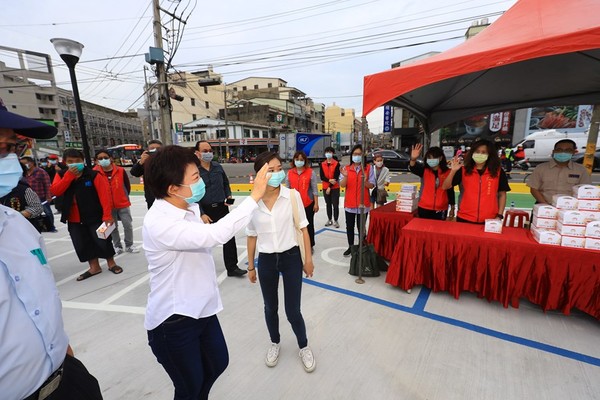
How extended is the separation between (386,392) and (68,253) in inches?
235

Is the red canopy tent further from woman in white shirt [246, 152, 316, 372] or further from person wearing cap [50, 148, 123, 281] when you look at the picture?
person wearing cap [50, 148, 123, 281]

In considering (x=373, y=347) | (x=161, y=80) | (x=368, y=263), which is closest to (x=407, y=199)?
(x=368, y=263)

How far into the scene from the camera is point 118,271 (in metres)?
4.15

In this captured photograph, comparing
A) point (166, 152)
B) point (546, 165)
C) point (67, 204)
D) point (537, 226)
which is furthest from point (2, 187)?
point (546, 165)

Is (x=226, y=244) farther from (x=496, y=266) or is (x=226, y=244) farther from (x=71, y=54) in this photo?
(x=71, y=54)

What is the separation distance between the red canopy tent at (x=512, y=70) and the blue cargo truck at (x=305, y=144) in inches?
663

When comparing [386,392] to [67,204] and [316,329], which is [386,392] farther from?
[67,204]

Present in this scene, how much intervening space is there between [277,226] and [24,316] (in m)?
1.36

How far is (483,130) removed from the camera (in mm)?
24047

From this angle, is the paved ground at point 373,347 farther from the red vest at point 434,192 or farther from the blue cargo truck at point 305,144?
the blue cargo truck at point 305,144

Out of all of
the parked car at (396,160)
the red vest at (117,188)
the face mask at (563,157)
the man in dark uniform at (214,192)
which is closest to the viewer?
the face mask at (563,157)

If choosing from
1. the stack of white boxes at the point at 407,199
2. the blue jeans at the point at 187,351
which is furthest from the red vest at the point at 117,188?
the stack of white boxes at the point at 407,199

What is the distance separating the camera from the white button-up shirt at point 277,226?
202 centimetres

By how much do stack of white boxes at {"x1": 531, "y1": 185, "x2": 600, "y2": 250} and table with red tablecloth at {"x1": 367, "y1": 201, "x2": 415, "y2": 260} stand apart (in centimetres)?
149
